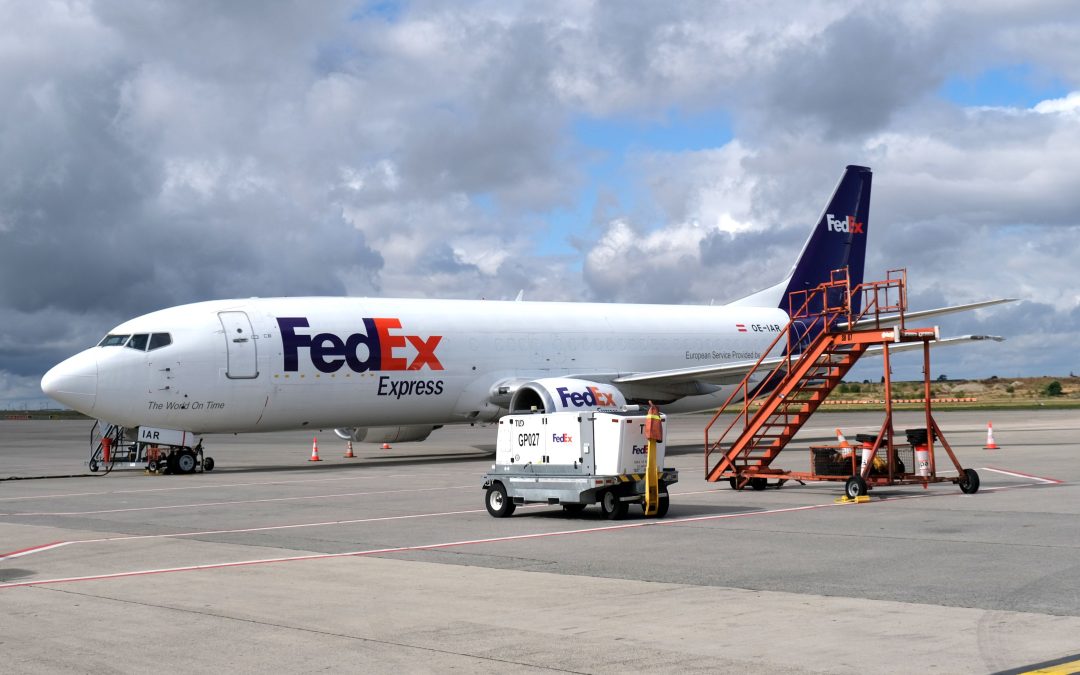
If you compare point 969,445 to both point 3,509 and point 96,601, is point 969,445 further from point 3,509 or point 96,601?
point 96,601

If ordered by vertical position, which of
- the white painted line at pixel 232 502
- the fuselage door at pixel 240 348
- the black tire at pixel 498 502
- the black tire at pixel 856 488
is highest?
the fuselage door at pixel 240 348

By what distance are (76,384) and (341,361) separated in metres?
6.32

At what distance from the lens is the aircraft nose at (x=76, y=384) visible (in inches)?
1055

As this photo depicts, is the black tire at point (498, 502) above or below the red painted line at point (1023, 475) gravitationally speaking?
below

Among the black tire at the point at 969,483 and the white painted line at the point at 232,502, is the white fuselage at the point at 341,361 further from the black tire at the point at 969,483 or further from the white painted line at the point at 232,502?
the black tire at the point at 969,483

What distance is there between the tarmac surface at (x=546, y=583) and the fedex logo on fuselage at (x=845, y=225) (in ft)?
65.0

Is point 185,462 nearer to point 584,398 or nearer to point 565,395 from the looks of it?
point 565,395

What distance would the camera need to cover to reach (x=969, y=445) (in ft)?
109

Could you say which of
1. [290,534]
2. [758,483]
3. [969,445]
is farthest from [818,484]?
[969,445]

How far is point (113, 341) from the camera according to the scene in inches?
1100

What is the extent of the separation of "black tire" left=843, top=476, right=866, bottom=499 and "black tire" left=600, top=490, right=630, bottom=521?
4.32 metres

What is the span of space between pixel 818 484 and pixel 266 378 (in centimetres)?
1374

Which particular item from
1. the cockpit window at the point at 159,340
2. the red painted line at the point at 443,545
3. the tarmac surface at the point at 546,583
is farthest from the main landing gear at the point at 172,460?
the red painted line at the point at 443,545

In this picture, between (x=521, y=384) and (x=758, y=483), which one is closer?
(x=758, y=483)
